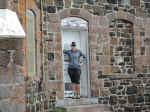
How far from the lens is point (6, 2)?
21.7ft

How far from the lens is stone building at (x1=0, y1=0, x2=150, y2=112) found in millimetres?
12617

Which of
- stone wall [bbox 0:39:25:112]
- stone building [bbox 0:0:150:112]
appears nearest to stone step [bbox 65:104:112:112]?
stone building [bbox 0:0:150:112]

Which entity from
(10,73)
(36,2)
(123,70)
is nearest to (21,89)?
(10,73)

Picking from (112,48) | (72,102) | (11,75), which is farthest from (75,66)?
(11,75)

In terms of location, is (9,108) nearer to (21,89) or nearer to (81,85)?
(21,89)

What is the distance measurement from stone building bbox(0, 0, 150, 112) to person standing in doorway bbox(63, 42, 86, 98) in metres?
0.35

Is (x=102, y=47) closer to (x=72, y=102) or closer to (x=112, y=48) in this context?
(x=112, y=48)

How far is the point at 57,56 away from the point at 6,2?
6.23 metres

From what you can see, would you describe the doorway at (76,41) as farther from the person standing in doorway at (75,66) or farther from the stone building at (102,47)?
the person standing in doorway at (75,66)

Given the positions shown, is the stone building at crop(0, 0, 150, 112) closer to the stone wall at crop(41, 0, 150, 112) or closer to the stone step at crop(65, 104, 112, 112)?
the stone wall at crop(41, 0, 150, 112)

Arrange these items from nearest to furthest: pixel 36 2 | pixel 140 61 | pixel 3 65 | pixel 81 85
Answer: pixel 3 65
pixel 36 2
pixel 81 85
pixel 140 61

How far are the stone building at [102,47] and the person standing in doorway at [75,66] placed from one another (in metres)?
0.35

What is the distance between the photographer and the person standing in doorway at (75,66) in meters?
12.5

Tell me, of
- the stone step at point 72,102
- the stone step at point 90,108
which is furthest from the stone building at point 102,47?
the stone step at point 90,108
